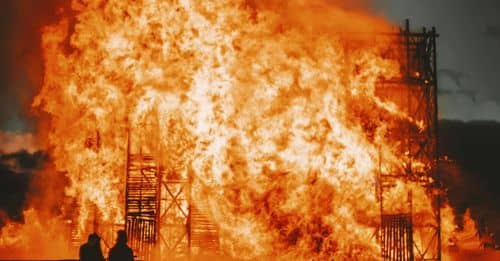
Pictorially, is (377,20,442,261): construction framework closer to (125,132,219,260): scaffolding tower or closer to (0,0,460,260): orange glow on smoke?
(0,0,460,260): orange glow on smoke

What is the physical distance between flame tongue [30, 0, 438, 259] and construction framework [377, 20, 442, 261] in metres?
0.56

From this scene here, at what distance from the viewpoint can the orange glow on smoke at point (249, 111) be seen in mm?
14273

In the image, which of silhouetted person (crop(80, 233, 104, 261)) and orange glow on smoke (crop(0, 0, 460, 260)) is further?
orange glow on smoke (crop(0, 0, 460, 260))

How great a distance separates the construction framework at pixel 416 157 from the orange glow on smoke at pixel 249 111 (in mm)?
523

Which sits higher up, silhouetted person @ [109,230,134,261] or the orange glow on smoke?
the orange glow on smoke

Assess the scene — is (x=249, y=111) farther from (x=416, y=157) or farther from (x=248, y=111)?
(x=416, y=157)

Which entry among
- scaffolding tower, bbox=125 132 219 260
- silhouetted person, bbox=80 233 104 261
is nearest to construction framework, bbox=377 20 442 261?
scaffolding tower, bbox=125 132 219 260

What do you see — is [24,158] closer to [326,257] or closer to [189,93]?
[189,93]

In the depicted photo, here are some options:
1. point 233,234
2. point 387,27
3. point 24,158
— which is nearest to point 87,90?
point 233,234

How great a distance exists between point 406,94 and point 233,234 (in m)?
7.22

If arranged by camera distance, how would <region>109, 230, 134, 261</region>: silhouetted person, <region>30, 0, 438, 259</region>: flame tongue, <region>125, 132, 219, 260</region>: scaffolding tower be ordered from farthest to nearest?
<region>125, 132, 219, 260</region>: scaffolding tower → <region>30, 0, 438, 259</region>: flame tongue → <region>109, 230, 134, 261</region>: silhouetted person

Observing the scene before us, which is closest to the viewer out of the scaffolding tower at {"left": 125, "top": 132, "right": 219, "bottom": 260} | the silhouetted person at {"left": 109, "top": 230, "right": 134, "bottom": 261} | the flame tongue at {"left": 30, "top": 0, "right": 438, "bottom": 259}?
the silhouetted person at {"left": 109, "top": 230, "right": 134, "bottom": 261}

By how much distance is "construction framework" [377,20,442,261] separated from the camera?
48.1ft

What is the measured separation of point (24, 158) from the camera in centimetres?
3259
